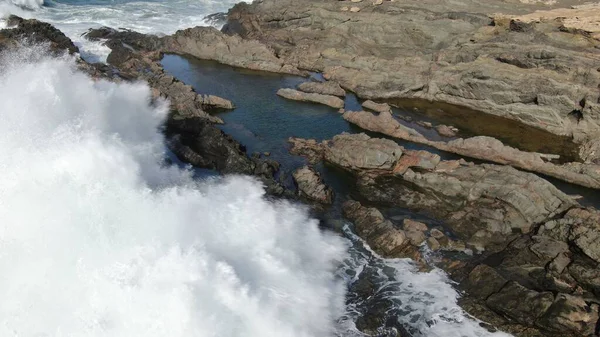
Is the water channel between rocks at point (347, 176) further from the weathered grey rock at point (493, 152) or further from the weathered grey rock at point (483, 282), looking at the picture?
the weathered grey rock at point (483, 282)

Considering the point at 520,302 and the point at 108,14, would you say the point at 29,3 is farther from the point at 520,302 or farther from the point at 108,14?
the point at 520,302

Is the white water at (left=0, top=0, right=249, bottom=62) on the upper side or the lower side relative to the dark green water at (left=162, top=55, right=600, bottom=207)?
upper

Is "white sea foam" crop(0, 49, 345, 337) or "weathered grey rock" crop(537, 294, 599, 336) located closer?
"white sea foam" crop(0, 49, 345, 337)

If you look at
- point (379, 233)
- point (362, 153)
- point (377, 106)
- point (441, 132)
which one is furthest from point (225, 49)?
point (379, 233)

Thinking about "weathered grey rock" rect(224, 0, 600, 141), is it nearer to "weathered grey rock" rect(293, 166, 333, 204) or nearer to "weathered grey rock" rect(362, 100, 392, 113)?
"weathered grey rock" rect(362, 100, 392, 113)

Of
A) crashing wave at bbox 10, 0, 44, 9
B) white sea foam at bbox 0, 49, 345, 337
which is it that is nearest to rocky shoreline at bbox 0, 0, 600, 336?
white sea foam at bbox 0, 49, 345, 337

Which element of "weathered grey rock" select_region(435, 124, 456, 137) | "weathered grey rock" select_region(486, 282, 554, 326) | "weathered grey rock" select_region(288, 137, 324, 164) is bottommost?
"weathered grey rock" select_region(486, 282, 554, 326)
